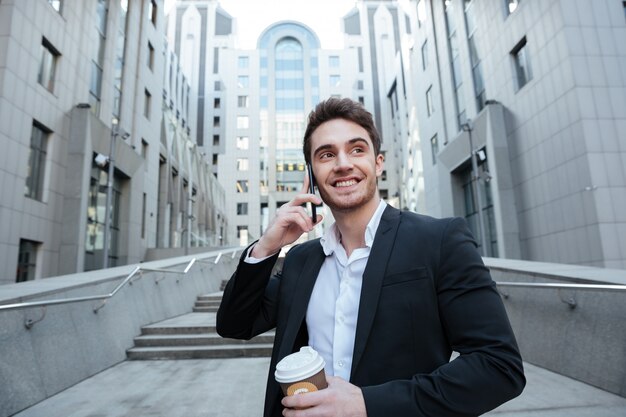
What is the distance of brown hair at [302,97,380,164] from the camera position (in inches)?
75.3

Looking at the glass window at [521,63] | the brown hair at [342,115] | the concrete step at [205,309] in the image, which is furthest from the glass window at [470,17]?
the brown hair at [342,115]

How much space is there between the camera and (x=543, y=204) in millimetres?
14984

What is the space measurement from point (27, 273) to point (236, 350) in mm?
11793

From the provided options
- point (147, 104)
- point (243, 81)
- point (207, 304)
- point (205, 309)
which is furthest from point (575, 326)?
point (243, 81)

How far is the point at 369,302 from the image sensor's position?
1504 millimetres

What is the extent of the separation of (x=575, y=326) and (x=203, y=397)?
4.52 metres

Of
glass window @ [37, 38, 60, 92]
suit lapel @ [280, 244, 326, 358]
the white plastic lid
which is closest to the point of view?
the white plastic lid

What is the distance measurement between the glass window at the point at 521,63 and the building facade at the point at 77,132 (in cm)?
1750

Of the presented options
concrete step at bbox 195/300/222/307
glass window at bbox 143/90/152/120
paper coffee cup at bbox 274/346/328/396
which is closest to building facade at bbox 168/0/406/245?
glass window at bbox 143/90/152/120

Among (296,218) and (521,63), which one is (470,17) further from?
(296,218)

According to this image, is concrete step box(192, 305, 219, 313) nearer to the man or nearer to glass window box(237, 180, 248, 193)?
the man

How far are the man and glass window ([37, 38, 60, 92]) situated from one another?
17.0m

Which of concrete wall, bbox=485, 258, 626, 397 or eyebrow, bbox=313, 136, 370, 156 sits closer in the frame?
eyebrow, bbox=313, 136, 370, 156

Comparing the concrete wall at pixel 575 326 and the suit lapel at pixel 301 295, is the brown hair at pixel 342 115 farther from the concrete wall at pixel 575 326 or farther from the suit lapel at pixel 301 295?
the concrete wall at pixel 575 326
